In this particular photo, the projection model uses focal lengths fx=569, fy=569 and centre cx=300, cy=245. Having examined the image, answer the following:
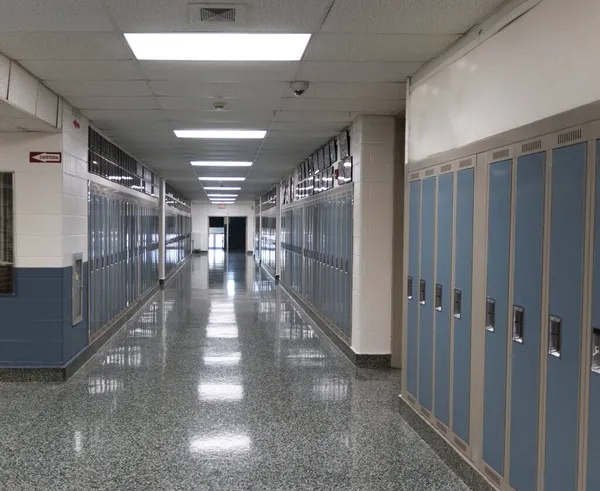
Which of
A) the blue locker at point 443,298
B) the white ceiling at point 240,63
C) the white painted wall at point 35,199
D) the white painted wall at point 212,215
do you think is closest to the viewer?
the white ceiling at point 240,63

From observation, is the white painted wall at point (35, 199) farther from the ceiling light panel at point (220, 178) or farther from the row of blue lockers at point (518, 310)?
the ceiling light panel at point (220, 178)

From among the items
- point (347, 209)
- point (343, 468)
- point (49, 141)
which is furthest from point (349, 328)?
point (49, 141)

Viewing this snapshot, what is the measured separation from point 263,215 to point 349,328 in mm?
14903

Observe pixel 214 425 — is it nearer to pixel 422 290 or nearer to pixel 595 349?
pixel 422 290

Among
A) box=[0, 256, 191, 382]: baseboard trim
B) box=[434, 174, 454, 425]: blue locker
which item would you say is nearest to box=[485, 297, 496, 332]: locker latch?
box=[434, 174, 454, 425]: blue locker

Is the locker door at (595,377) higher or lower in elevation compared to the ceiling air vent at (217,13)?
lower

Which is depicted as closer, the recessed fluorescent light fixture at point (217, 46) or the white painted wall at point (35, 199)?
the recessed fluorescent light fixture at point (217, 46)

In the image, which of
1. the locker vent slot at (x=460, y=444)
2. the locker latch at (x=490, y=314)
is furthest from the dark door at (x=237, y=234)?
the locker latch at (x=490, y=314)

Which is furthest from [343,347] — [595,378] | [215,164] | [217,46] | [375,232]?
[215,164]

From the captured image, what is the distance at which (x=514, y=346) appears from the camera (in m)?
2.89

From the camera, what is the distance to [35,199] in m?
5.72

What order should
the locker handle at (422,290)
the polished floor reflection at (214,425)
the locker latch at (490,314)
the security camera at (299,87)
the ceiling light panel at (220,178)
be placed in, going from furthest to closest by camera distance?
the ceiling light panel at (220,178), the security camera at (299,87), the locker handle at (422,290), the polished floor reflection at (214,425), the locker latch at (490,314)

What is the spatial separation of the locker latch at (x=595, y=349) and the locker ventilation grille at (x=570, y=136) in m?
0.80

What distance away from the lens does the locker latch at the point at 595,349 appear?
2.24 meters
